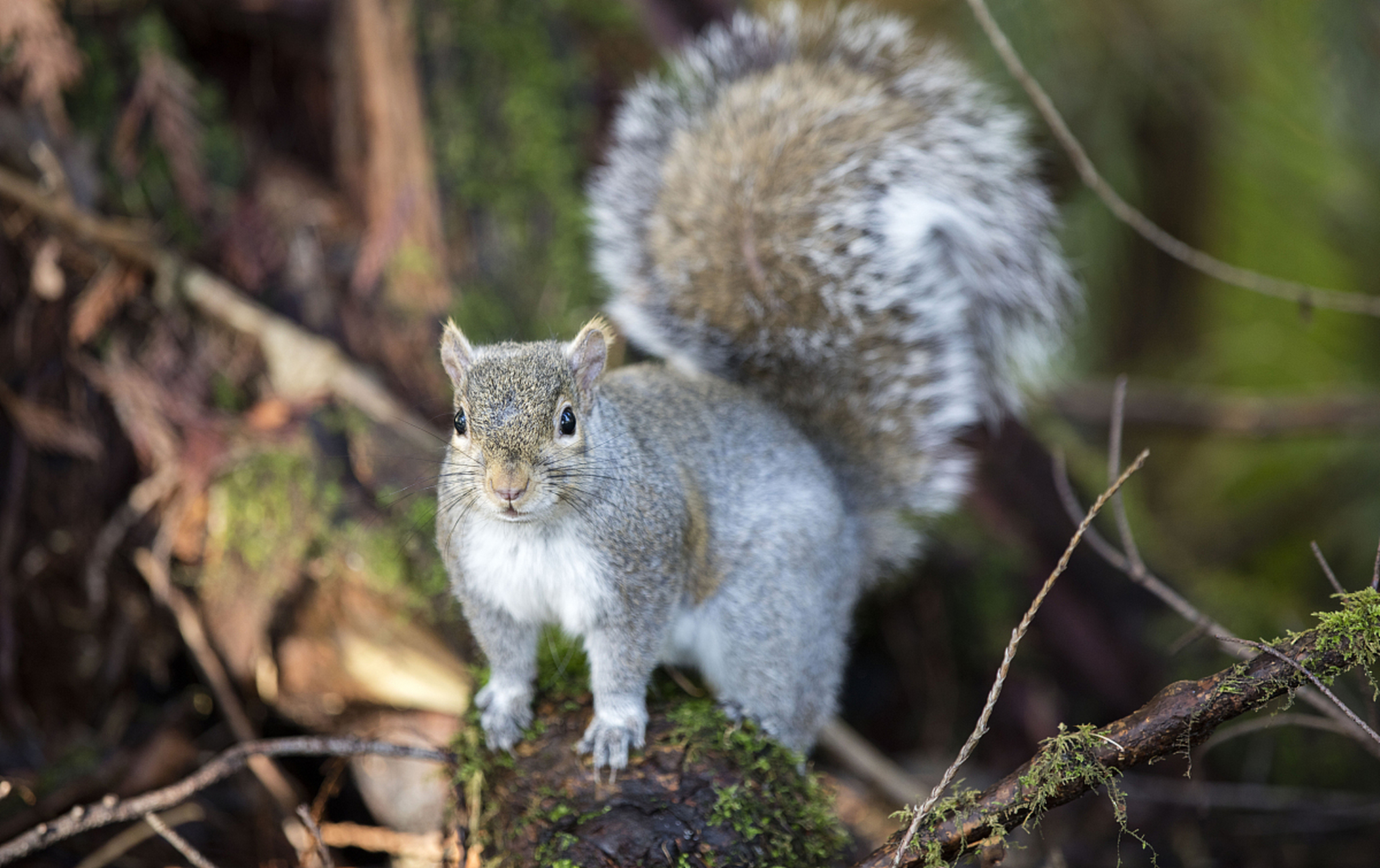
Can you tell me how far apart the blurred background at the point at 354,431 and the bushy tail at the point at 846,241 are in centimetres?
50

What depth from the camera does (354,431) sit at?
2.41m

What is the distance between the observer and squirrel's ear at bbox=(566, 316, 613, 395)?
61.9 inches

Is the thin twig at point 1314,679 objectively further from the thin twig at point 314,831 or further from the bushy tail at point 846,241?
the thin twig at point 314,831

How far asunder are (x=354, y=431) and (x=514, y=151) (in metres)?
0.95

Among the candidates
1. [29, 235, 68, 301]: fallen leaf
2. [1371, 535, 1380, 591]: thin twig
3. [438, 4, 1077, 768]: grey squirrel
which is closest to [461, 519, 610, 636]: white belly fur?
[438, 4, 1077, 768]: grey squirrel

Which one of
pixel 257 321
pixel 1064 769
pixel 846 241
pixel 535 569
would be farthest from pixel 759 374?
pixel 257 321

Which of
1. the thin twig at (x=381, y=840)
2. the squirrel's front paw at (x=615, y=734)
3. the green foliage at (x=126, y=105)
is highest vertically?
the green foliage at (x=126, y=105)

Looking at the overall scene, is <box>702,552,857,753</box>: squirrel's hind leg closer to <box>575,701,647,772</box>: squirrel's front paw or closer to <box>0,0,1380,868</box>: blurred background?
<box>575,701,647,772</box>: squirrel's front paw

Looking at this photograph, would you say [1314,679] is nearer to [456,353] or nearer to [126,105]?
[456,353]

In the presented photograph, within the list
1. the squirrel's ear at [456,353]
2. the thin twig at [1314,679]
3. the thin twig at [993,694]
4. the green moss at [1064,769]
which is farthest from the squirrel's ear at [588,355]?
the thin twig at [1314,679]

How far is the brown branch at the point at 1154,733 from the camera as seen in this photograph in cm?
123

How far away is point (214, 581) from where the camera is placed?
2395 millimetres

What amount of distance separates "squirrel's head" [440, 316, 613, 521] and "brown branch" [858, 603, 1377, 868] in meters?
0.74

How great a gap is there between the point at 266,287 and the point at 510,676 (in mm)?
1493
